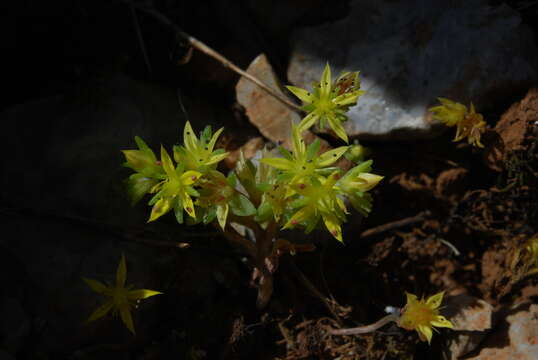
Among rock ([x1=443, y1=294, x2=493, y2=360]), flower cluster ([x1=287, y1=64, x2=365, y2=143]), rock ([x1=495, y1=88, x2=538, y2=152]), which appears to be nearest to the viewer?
flower cluster ([x1=287, y1=64, x2=365, y2=143])

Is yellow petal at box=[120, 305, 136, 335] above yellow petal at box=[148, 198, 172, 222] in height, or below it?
below

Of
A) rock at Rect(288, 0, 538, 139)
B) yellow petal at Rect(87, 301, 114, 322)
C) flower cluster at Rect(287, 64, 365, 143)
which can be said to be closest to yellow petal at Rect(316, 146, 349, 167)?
flower cluster at Rect(287, 64, 365, 143)

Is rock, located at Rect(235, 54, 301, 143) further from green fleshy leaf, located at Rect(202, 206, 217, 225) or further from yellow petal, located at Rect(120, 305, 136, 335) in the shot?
yellow petal, located at Rect(120, 305, 136, 335)

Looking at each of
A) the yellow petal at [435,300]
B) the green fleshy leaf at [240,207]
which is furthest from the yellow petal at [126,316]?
the yellow petal at [435,300]

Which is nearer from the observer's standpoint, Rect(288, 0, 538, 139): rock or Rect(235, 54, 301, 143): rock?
Rect(288, 0, 538, 139): rock

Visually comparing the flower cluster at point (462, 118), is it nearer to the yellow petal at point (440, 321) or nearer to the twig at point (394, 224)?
the twig at point (394, 224)

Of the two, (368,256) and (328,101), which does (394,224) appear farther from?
(328,101)
